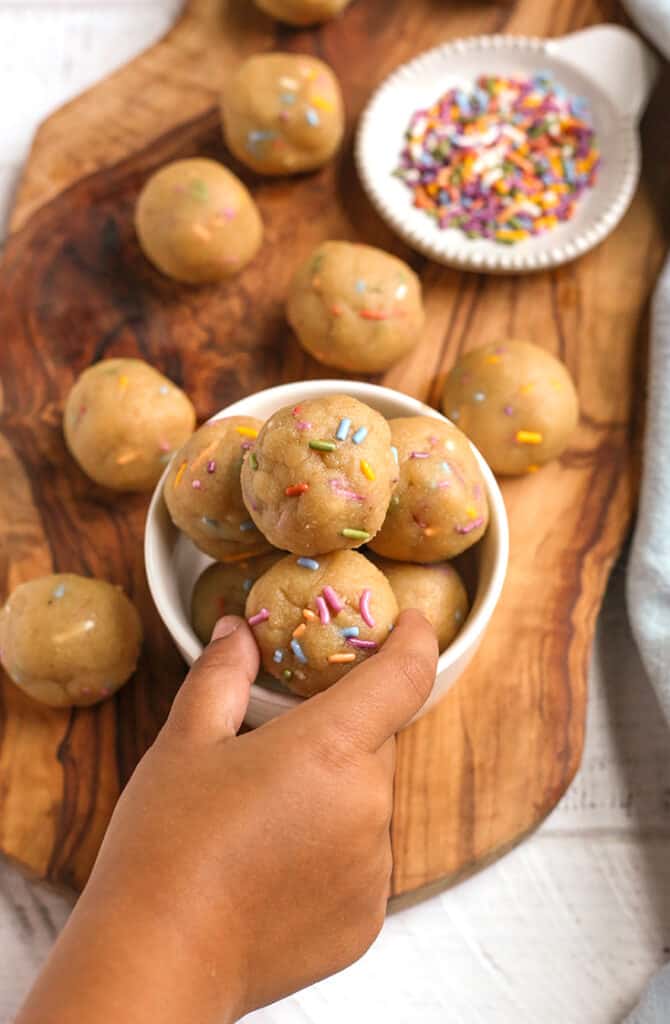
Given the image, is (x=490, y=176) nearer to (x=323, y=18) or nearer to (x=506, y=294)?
(x=506, y=294)

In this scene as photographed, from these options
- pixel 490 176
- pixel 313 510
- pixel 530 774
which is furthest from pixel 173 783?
pixel 490 176

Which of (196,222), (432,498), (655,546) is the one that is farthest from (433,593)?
(196,222)

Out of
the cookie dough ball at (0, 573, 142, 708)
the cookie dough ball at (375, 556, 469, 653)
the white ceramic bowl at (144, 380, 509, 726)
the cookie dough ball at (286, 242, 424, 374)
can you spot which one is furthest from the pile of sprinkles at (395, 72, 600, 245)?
the cookie dough ball at (0, 573, 142, 708)

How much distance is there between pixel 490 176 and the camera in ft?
3.90

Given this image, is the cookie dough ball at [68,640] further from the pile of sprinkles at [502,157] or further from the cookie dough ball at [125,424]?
the pile of sprinkles at [502,157]

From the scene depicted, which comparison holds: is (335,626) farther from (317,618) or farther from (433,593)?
(433,593)

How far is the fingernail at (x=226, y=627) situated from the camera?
764 mm

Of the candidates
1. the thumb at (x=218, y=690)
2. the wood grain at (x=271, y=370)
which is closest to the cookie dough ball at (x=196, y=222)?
the wood grain at (x=271, y=370)

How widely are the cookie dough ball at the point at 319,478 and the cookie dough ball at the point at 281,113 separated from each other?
1.73ft

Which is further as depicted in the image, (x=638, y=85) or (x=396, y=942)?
(x=638, y=85)

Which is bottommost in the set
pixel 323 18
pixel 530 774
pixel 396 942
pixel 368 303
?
pixel 396 942

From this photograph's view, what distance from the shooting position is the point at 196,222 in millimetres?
1070

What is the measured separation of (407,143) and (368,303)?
312 mm

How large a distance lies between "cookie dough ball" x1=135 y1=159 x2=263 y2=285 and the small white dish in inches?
6.7
